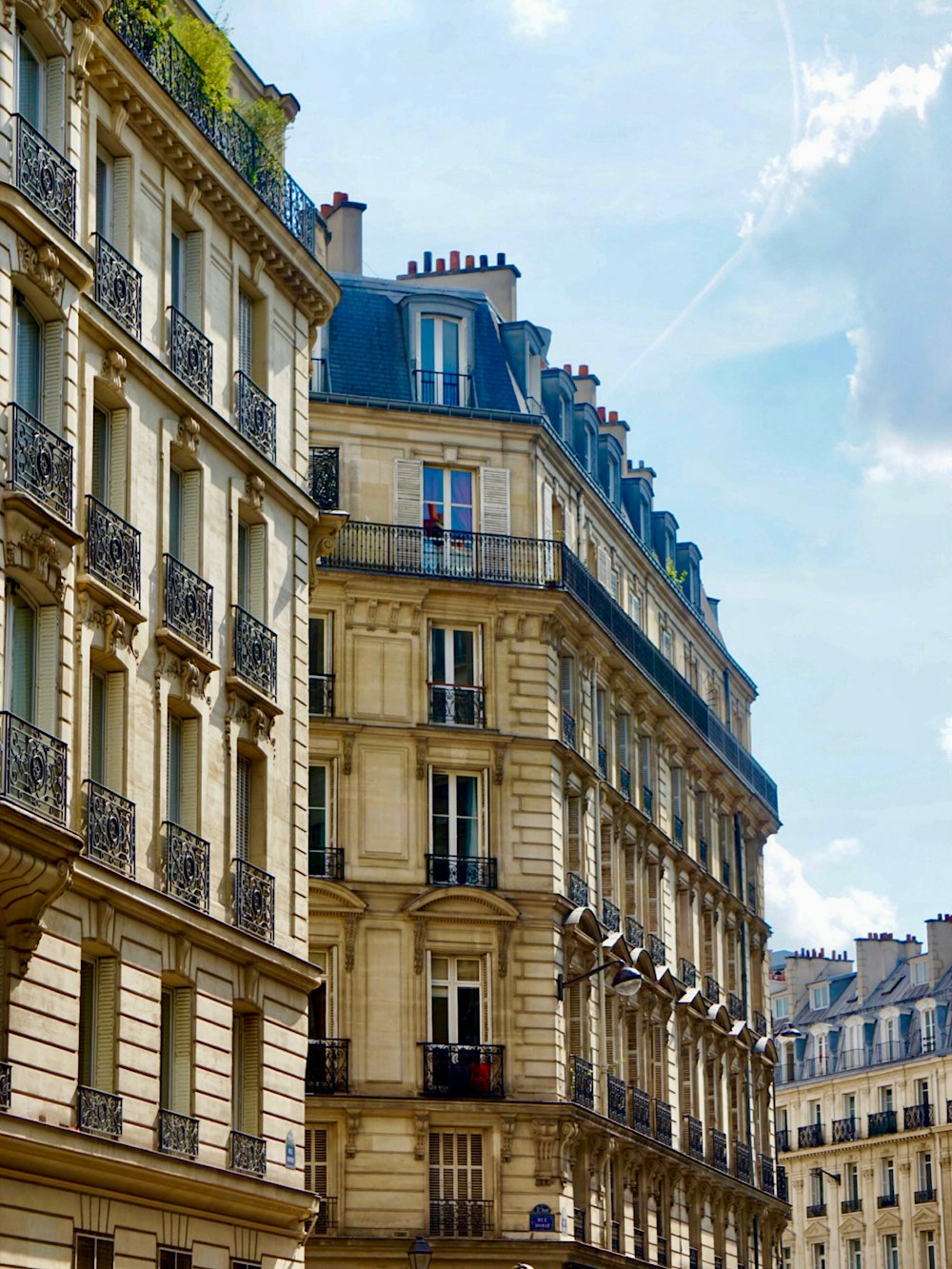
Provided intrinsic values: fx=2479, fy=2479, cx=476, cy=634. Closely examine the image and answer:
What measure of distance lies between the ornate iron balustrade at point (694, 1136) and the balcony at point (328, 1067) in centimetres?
1245

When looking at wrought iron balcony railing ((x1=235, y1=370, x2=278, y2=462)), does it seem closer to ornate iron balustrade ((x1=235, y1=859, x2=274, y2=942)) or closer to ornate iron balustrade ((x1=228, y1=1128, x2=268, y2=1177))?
ornate iron balustrade ((x1=235, y1=859, x2=274, y2=942))

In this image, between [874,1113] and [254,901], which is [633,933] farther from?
[874,1113]

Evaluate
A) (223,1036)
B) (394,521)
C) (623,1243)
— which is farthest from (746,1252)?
(223,1036)

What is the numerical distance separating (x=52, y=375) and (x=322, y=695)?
20072 mm

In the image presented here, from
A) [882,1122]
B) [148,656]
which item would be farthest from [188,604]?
[882,1122]

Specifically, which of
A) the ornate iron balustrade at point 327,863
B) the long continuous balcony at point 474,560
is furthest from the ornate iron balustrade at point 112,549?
the long continuous balcony at point 474,560

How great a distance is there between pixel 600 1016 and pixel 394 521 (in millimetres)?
10115

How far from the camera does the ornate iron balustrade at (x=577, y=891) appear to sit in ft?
149

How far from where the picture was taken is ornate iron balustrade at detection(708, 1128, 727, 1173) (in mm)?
54216

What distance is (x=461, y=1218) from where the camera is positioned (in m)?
41.9

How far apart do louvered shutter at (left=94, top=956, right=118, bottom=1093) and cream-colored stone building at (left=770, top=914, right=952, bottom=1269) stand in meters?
62.0

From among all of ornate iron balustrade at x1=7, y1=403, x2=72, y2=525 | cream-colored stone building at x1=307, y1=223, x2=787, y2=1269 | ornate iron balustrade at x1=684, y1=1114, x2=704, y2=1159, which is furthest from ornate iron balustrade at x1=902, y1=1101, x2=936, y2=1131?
ornate iron balustrade at x1=7, y1=403, x2=72, y2=525

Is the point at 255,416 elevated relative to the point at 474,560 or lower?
lower

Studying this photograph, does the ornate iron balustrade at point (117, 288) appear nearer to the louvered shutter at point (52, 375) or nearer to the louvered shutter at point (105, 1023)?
the louvered shutter at point (52, 375)
